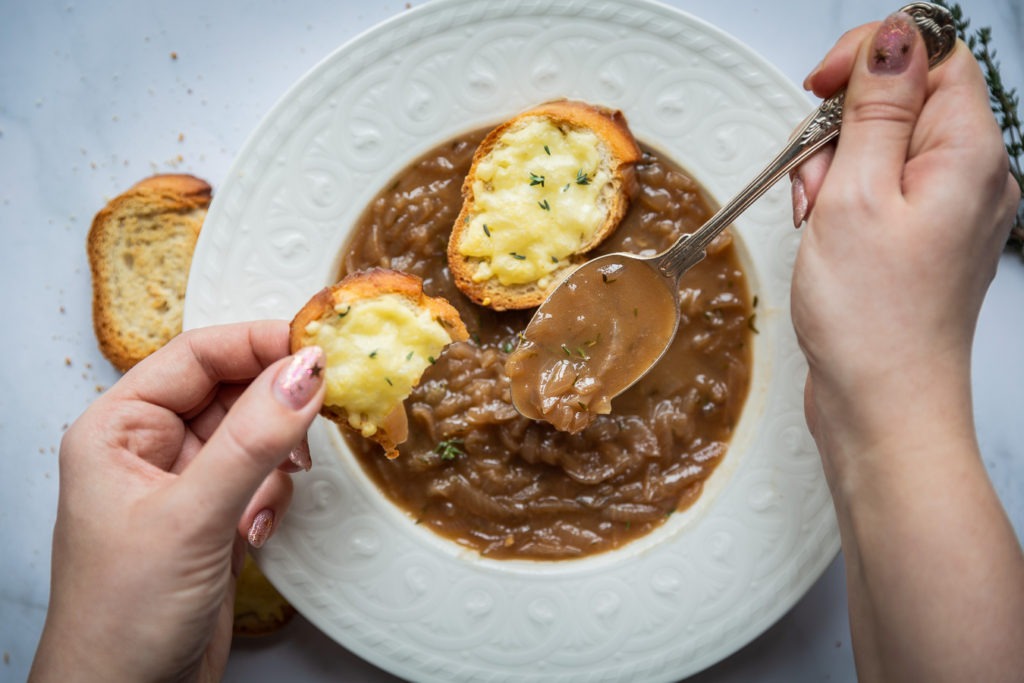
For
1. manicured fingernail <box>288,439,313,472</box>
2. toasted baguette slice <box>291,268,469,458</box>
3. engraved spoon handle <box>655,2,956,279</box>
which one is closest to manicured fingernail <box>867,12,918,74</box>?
engraved spoon handle <box>655,2,956,279</box>

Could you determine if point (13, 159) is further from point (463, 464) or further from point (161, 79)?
point (463, 464)

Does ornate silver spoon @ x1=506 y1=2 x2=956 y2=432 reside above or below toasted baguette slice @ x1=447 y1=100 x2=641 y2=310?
below

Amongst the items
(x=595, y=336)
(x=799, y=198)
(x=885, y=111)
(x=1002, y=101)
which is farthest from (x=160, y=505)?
(x=1002, y=101)

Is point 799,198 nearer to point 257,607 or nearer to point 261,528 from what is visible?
point 261,528

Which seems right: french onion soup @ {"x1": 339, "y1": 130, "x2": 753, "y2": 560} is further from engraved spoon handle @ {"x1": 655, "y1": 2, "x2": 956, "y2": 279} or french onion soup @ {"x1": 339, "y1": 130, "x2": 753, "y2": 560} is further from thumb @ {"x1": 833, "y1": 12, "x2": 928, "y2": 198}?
thumb @ {"x1": 833, "y1": 12, "x2": 928, "y2": 198}

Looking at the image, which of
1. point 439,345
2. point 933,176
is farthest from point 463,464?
point 933,176

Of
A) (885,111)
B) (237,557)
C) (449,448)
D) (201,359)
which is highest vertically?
(885,111)
